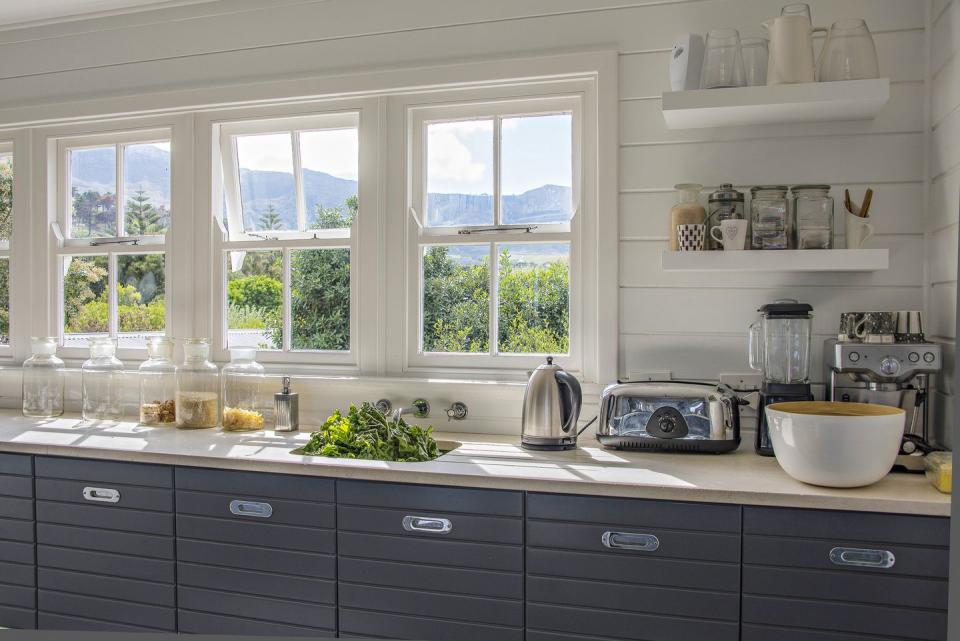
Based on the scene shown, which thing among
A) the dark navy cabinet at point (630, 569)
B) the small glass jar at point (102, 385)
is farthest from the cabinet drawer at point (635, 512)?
the small glass jar at point (102, 385)

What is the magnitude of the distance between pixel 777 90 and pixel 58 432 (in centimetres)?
264

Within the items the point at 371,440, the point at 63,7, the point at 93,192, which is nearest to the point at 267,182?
the point at 93,192

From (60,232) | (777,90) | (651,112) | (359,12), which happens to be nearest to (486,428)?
(651,112)

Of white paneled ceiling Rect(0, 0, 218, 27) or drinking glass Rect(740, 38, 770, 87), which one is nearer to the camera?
drinking glass Rect(740, 38, 770, 87)

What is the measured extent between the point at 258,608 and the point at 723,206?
1.83 meters

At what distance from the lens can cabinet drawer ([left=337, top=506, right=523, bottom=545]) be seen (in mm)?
1983

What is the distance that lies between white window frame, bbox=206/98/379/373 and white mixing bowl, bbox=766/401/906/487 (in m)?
1.58

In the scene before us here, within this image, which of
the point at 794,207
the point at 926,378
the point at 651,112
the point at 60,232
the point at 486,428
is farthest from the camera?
the point at 60,232

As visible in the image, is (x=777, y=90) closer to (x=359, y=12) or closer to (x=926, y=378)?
(x=926, y=378)

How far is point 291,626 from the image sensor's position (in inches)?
84.8

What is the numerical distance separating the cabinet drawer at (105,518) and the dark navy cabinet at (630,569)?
46.1 inches

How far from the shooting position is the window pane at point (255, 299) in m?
3.10

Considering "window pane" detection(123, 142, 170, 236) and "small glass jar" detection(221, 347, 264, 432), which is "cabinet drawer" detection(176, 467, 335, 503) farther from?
"window pane" detection(123, 142, 170, 236)

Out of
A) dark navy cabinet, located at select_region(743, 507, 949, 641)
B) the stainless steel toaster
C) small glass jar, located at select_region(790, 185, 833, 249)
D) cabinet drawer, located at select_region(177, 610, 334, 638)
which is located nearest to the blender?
the stainless steel toaster
